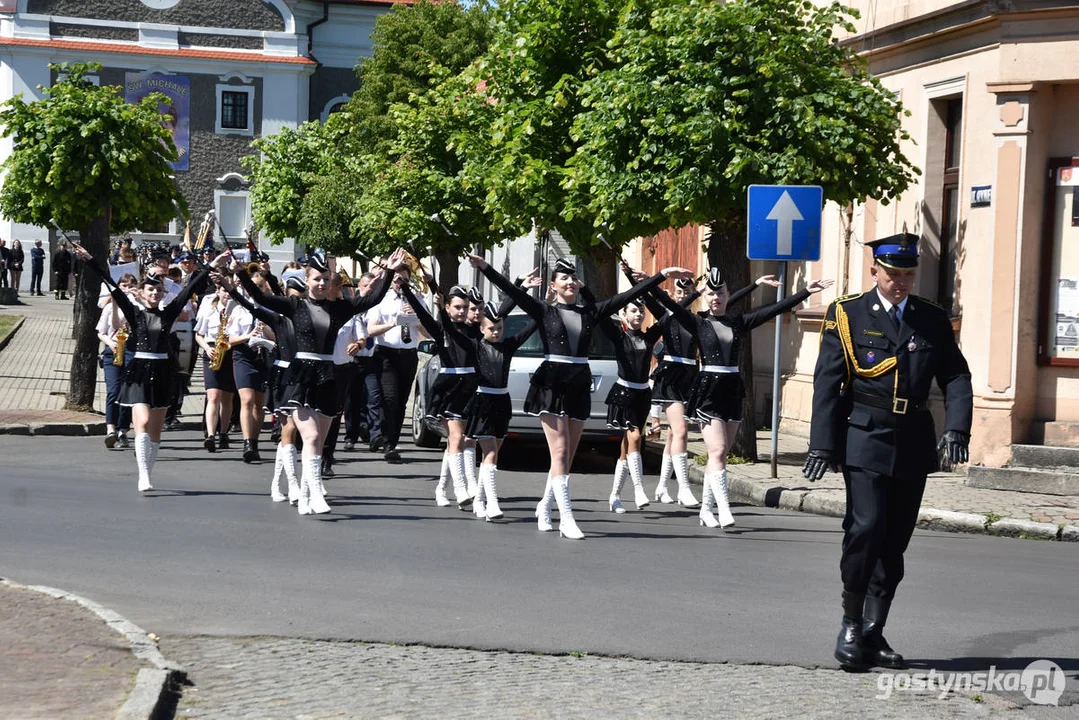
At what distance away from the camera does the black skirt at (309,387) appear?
1175 centimetres

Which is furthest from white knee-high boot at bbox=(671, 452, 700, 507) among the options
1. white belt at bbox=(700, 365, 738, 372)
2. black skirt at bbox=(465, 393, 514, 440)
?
black skirt at bbox=(465, 393, 514, 440)

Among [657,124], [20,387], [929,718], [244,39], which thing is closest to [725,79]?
[657,124]

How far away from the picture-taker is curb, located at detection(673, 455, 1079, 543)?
11.8 metres

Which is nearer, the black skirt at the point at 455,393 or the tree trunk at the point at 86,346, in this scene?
the black skirt at the point at 455,393

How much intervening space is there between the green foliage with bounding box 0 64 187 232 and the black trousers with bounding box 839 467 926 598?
542 inches

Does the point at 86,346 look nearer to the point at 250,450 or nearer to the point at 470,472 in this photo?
the point at 250,450

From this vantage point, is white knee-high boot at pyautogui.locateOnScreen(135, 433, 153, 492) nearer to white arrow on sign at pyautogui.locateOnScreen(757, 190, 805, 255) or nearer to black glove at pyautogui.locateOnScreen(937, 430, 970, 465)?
white arrow on sign at pyautogui.locateOnScreen(757, 190, 805, 255)

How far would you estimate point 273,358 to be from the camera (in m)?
15.8

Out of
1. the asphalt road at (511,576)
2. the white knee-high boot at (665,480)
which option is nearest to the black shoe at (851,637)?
the asphalt road at (511,576)

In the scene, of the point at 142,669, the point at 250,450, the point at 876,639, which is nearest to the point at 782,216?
the point at 250,450

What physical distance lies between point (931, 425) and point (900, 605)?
1.71 metres

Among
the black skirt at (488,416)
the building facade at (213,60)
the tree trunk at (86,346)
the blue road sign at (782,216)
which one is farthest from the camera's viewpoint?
the building facade at (213,60)

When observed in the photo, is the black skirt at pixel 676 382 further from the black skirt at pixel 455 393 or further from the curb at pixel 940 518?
the black skirt at pixel 455 393

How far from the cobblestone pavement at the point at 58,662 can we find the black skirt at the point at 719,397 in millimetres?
5458
